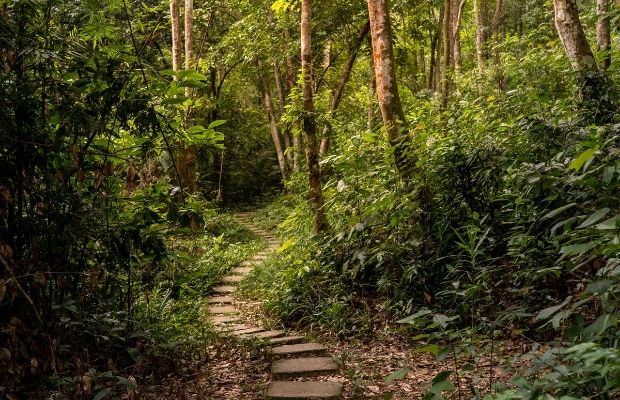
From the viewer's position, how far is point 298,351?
539 centimetres

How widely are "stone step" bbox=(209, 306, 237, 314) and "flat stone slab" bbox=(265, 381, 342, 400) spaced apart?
10.7 feet

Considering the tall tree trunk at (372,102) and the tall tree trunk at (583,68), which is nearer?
the tall tree trunk at (583,68)

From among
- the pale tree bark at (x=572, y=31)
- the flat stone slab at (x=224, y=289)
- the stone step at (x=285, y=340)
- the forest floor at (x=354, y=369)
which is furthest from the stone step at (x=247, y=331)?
the pale tree bark at (x=572, y=31)

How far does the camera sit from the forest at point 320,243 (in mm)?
3338

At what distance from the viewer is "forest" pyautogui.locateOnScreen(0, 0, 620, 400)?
334 centimetres

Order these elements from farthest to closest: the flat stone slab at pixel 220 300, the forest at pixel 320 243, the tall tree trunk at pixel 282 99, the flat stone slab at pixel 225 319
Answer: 1. the tall tree trunk at pixel 282 99
2. the flat stone slab at pixel 220 300
3. the flat stone slab at pixel 225 319
4. the forest at pixel 320 243

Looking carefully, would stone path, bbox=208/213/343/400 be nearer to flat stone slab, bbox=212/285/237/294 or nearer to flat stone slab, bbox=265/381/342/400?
flat stone slab, bbox=265/381/342/400

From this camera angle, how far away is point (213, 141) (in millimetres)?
4320

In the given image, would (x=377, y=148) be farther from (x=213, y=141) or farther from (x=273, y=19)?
(x=273, y=19)

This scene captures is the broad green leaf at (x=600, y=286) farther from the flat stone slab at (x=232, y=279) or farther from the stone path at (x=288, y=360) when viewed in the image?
the flat stone slab at (x=232, y=279)

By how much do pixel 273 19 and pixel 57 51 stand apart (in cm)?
1097

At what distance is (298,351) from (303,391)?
1011 millimetres

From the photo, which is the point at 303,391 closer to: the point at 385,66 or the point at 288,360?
the point at 288,360

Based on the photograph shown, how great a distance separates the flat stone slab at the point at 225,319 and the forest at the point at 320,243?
0.08 meters
